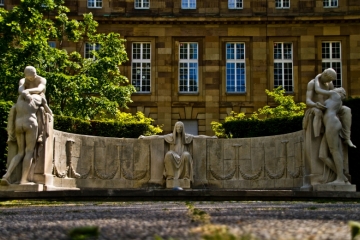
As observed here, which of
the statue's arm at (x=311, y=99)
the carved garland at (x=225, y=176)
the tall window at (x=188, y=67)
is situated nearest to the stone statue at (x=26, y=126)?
the carved garland at (x=225, y=176)

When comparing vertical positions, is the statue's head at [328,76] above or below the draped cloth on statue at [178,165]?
above

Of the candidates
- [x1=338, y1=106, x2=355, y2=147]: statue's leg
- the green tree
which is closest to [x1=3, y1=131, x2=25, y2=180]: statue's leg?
[x1=338, y1=106, x2=355, y2=147]: statue's leg

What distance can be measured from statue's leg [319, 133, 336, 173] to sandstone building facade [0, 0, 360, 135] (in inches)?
1105

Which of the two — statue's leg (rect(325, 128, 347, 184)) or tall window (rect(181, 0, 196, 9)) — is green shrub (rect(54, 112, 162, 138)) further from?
tall window (rect(181, 0, 196, 9))

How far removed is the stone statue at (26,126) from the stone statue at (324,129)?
6453 millimetres

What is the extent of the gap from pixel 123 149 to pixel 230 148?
10.1ft

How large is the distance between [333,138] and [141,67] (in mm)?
30076

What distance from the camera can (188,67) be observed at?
45.8 meters

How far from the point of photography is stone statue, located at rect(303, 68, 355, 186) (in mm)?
16469

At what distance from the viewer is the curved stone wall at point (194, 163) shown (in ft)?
65.4

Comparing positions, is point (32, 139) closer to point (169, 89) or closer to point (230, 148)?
point (230, 148)

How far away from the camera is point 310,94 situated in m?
17.2

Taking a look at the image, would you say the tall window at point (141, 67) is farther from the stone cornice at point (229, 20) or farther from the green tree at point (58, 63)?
the green tree at point (58, 63)

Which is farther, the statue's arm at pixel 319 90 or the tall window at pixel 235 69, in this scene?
the tall window at pixel 235 69
